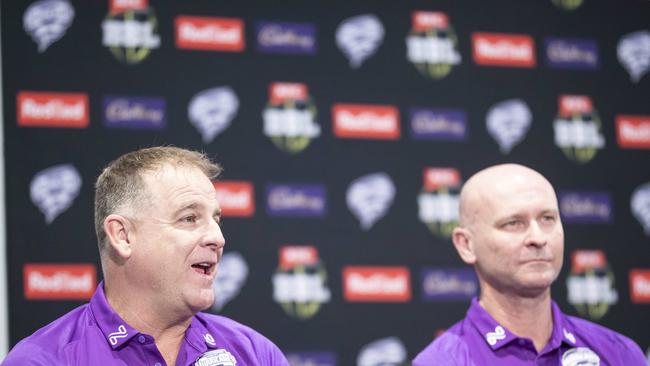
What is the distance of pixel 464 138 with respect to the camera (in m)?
5.41

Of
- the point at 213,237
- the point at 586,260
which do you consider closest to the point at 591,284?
the point at 586,260

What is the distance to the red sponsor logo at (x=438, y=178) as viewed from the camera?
5297 mm

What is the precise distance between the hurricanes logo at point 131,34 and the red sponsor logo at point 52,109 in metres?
0.34

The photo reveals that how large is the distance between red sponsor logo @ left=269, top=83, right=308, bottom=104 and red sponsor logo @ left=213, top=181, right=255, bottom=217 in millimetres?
540

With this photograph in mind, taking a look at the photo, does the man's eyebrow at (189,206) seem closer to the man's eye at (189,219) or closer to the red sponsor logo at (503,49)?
the man's eye at (189,219)

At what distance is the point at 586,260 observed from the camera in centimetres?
550

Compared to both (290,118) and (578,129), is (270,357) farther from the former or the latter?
(578,129)

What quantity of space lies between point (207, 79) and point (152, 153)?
2.62 meters

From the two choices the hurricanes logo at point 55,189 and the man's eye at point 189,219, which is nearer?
the man's eye at point 189,219

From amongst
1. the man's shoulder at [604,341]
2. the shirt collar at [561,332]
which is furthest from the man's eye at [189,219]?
the man's shoulder at [604,341]

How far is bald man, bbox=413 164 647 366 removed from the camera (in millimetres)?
2865

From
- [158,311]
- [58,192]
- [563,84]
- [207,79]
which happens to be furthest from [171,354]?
[563,84]

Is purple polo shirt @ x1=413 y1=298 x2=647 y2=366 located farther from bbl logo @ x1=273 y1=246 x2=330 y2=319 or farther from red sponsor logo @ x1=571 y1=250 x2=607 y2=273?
red sponsor logo @ x1=571 y1=250 x2=607 y2=273

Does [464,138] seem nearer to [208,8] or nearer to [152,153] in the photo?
[208,8]
